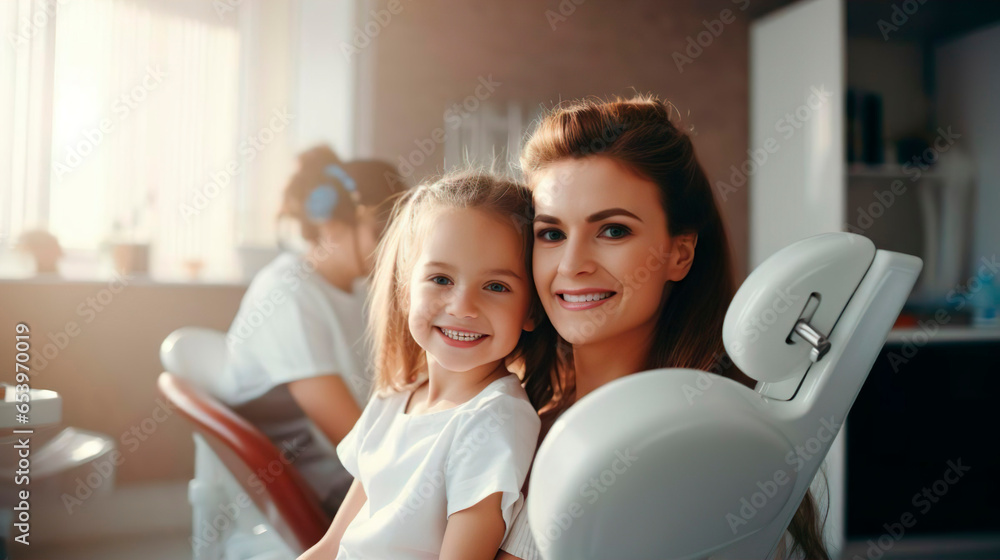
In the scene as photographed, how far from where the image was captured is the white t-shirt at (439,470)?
0.82 m

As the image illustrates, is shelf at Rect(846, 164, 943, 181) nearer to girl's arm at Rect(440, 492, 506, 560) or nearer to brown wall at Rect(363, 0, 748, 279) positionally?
brown wall at Rect(363, 0, 748, 279)

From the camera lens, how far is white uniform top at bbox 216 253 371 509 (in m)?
1.87

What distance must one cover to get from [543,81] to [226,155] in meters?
1.46

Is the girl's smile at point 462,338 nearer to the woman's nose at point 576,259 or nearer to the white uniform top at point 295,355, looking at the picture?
the woman's nose at point 576,259

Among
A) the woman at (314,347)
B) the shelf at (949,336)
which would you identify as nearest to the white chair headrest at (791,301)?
the woman at (314,347)

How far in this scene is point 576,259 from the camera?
2.88ft

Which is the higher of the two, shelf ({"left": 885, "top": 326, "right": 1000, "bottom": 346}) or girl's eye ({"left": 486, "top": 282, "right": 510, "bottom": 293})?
girl's eye ({"left": 486, "top": 282, "right": 510, "bottom": 293})

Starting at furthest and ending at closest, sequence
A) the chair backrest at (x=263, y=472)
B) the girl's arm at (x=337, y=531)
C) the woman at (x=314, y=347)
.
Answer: the woman at (x=314, y=347) → the chair backrest at (x=263, y=472) → the girl's arm at (x=337, y=531)

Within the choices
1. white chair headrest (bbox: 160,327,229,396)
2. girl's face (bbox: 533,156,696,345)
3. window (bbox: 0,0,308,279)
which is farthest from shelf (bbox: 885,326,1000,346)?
window (bbox: 0,0,308,279)

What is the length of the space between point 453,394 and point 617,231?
31 centimetres

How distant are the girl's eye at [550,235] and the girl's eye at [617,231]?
0.20 ft

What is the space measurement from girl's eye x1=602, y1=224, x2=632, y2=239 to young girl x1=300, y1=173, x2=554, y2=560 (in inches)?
4.7

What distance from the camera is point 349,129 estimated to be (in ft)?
10.2

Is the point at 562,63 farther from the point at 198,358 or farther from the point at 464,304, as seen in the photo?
the point at 464,304
